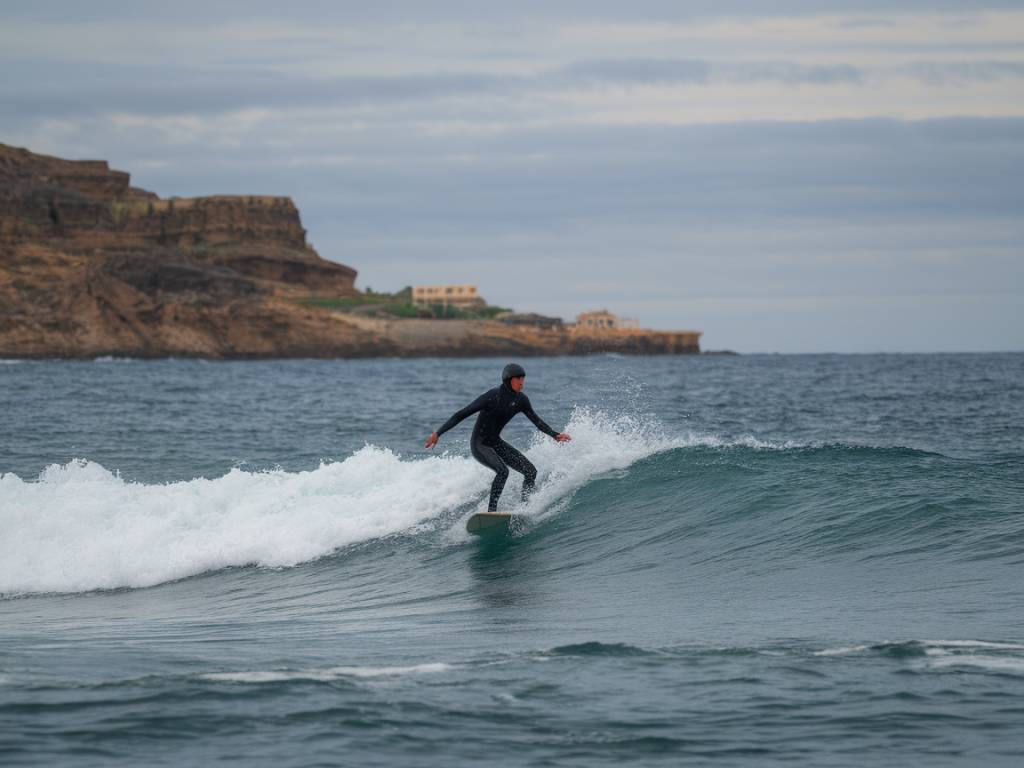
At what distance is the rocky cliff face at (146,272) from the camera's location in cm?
11388

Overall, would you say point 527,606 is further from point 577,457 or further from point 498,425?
point 577,457

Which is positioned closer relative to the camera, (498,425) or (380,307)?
(498,425)

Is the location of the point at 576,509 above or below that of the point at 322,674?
above

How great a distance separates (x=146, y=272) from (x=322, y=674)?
127090 millimetres

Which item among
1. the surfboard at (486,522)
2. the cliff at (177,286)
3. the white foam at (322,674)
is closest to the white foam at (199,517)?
the surfboard at (486,522)

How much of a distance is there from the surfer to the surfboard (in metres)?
0.09

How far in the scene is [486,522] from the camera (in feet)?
47.2

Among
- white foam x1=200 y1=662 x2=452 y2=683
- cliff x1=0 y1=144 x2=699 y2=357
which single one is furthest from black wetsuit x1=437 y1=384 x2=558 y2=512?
cliff x1=0 y1=144 x2=699 y2=357

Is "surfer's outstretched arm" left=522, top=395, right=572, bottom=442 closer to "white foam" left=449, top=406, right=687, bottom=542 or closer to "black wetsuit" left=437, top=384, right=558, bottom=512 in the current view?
"black wetsuit" left=437, top=384, right=558, bottom=512

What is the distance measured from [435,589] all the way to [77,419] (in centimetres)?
2150

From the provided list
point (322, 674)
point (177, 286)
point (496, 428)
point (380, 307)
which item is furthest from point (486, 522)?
point (380, 307)

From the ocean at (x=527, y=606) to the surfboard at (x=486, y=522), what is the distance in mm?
231

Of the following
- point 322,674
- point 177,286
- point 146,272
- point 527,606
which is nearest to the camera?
point 322,674

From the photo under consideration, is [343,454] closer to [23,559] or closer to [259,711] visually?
[23,559]
